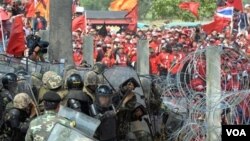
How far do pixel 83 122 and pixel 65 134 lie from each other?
0.79 m

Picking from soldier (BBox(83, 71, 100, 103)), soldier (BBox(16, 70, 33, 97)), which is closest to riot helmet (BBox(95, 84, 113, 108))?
soldier (BBox(83, 71, 100, 103))

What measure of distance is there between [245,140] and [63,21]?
10707 millimetres

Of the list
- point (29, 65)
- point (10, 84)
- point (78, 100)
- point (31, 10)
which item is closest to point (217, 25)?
point (29, 65)

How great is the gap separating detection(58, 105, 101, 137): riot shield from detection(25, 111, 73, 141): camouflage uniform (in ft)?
0.61

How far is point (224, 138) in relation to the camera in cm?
738

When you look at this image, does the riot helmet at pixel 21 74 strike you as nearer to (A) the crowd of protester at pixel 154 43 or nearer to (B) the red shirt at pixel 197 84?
(B) the red shirt at pixel 197 84

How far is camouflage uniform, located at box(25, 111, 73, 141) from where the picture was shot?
8.64 m

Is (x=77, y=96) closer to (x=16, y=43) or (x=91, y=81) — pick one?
(x=91, y=81)

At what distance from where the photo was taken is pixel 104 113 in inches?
425

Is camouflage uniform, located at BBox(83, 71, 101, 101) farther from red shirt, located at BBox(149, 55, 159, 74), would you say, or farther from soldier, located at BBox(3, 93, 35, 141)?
red shirt, located at BBox(149, 55, 159, 74)

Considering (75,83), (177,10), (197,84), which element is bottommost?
(197,84)

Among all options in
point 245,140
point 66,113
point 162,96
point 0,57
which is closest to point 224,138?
point 245,140

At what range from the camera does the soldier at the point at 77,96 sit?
Result: 35.6 ft

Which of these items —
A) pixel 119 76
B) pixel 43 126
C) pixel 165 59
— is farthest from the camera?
pixel 165 59
